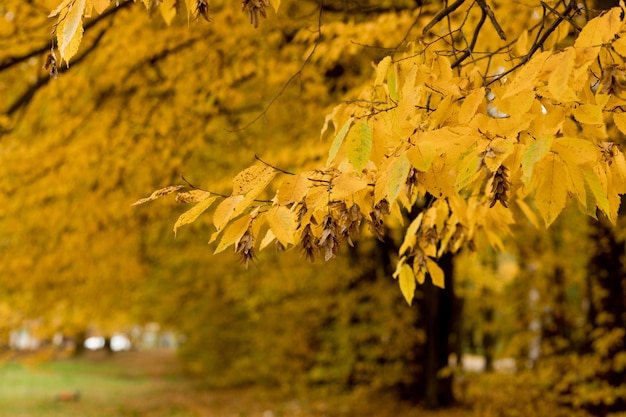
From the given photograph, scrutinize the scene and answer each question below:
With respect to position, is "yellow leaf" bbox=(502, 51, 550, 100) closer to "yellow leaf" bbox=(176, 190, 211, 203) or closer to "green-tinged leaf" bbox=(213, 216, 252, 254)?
"green-tinged leaf" bbox=(213, 216, 252, 254)

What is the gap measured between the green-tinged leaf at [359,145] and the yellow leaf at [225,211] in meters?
0.38

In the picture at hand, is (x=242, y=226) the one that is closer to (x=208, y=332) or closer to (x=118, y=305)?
(x=118, y=305)

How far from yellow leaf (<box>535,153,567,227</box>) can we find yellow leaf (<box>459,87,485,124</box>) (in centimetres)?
31

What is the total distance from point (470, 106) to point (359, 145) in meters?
0.40

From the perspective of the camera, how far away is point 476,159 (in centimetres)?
185

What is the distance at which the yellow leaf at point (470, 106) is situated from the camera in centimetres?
202

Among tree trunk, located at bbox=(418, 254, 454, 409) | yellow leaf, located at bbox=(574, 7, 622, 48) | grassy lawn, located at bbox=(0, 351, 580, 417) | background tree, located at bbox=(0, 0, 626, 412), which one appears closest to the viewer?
yellow leaf, located at bbox=(574, 7, 622, 48)

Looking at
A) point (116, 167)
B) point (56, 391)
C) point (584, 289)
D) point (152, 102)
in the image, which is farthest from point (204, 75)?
point (56, 391)

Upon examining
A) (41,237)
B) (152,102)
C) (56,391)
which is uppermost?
(152,102)

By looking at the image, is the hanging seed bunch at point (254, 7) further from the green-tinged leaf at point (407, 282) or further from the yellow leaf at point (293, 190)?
the green-tinged leaf at point (407, 282)

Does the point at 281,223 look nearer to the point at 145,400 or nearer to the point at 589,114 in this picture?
the point at 589,114

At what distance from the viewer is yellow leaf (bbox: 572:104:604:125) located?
1.83 metres

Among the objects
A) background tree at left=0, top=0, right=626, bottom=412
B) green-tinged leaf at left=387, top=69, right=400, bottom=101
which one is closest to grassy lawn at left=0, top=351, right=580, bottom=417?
background tree at left=0, top=0, right=626, bottom=412

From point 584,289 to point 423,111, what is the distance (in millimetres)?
8282
